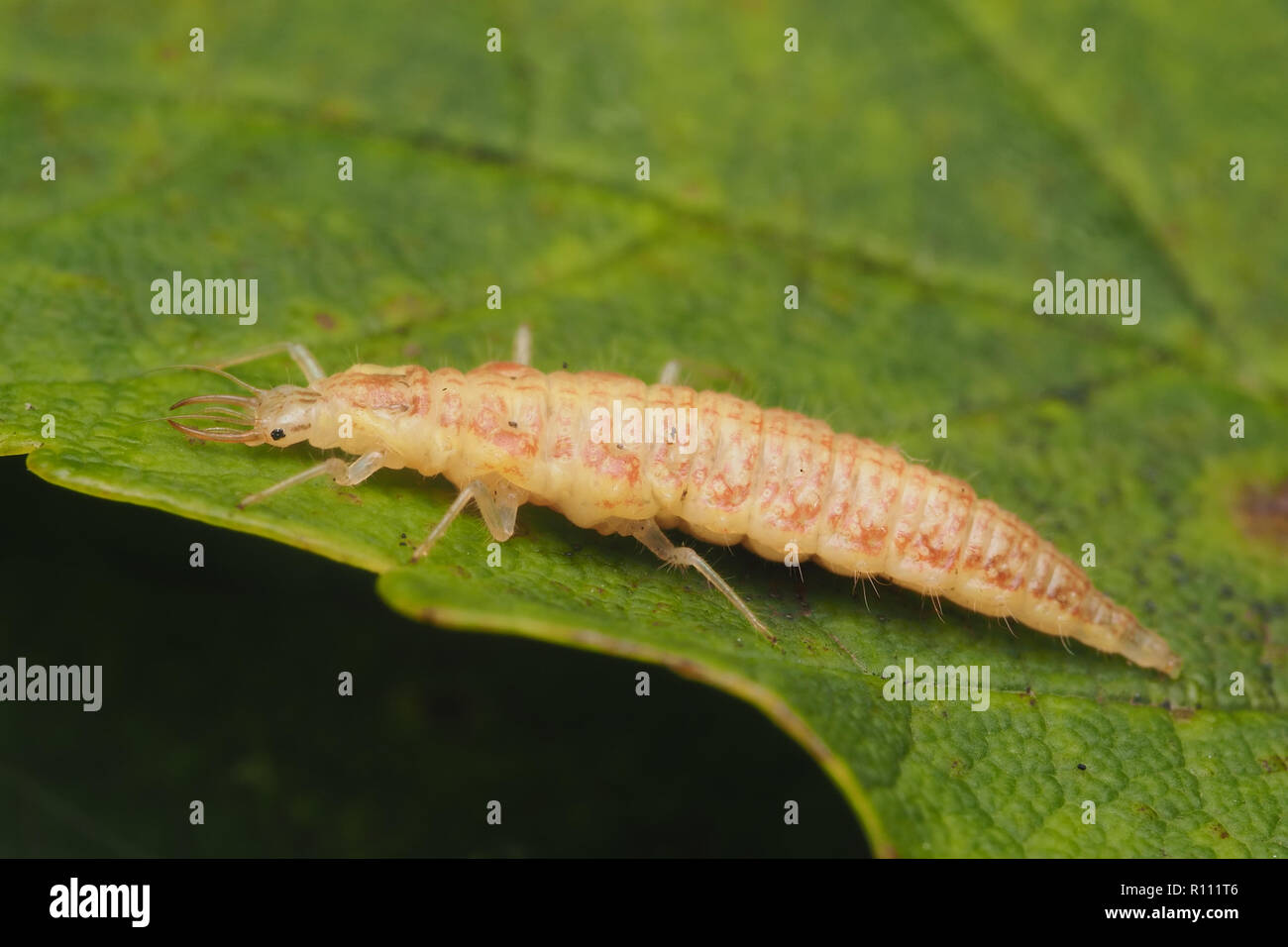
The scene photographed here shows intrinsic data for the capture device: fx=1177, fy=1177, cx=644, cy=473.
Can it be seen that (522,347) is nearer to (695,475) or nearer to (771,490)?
(695,475)

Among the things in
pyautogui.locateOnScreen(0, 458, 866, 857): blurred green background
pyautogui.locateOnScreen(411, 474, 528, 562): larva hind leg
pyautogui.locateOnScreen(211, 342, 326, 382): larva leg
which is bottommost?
pyautogui.locateOnScreen(0, 458, 866, 857): blurred green background

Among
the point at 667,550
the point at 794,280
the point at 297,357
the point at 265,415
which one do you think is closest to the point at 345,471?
the point at 265,415

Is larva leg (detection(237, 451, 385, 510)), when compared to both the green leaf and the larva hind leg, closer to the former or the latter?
the green leaf

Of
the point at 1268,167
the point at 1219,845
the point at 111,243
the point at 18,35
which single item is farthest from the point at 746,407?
the point at 18,35

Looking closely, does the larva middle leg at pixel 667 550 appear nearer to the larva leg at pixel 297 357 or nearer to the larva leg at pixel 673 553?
the larva leg at pixel 673 553

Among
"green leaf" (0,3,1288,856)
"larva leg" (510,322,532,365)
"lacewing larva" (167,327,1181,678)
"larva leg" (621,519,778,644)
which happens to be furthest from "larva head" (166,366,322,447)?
"larva leg" (621,519,778,644)
